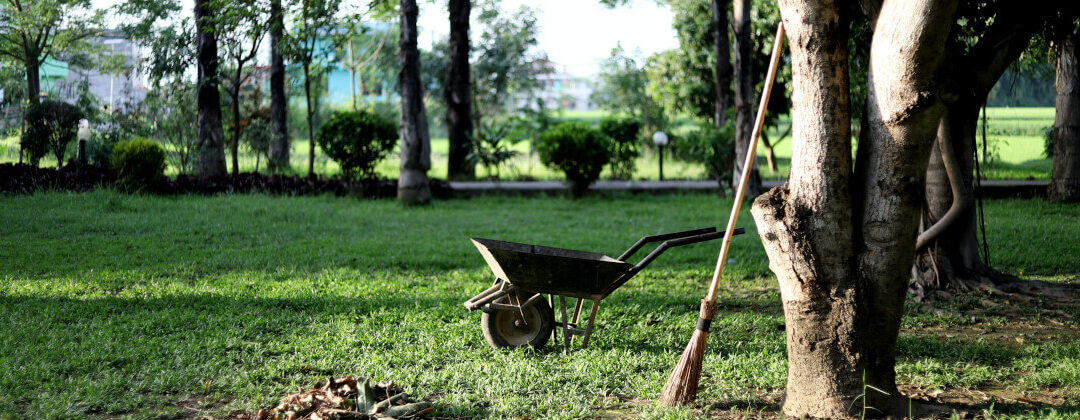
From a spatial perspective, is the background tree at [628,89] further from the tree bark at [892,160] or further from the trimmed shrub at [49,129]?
the tree bark at [892,160]

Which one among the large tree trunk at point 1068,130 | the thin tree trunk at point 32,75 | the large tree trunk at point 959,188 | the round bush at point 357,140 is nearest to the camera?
the large tree trunk at point 959,188

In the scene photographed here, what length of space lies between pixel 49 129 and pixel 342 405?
1221 cm

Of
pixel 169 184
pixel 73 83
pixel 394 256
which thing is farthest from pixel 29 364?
pixel 73 83

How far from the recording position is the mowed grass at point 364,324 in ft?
12.8

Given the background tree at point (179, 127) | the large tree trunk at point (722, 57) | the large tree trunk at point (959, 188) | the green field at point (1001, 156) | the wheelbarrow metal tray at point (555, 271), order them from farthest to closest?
the background tree at point (179, 127)
the green field at point (1001, 156)
the large tree trunk at point (722, 57)
the large tree trunk at point (959, 188)
the wheelbarrow metal tray at point (555, 271)

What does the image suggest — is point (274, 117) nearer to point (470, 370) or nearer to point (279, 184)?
point (279, 184)

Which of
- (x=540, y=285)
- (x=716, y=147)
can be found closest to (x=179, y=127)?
(x=716, y=147)

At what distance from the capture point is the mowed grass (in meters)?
3.91

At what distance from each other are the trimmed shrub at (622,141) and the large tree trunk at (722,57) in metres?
1.47

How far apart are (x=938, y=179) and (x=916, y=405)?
2980 mm

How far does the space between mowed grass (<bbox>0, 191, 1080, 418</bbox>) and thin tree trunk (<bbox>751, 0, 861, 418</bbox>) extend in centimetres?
45

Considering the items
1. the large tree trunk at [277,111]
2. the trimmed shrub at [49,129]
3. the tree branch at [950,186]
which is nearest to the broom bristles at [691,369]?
the tree branch at [950,186]

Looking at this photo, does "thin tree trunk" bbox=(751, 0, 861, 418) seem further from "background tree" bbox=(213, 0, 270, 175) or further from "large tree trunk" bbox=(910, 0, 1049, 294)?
"background tree" bbox=(213, 0, 270, 175)

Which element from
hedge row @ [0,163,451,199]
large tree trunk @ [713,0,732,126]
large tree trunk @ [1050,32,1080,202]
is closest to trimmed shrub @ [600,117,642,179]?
large tree trunk @ [713,0,732,126]
